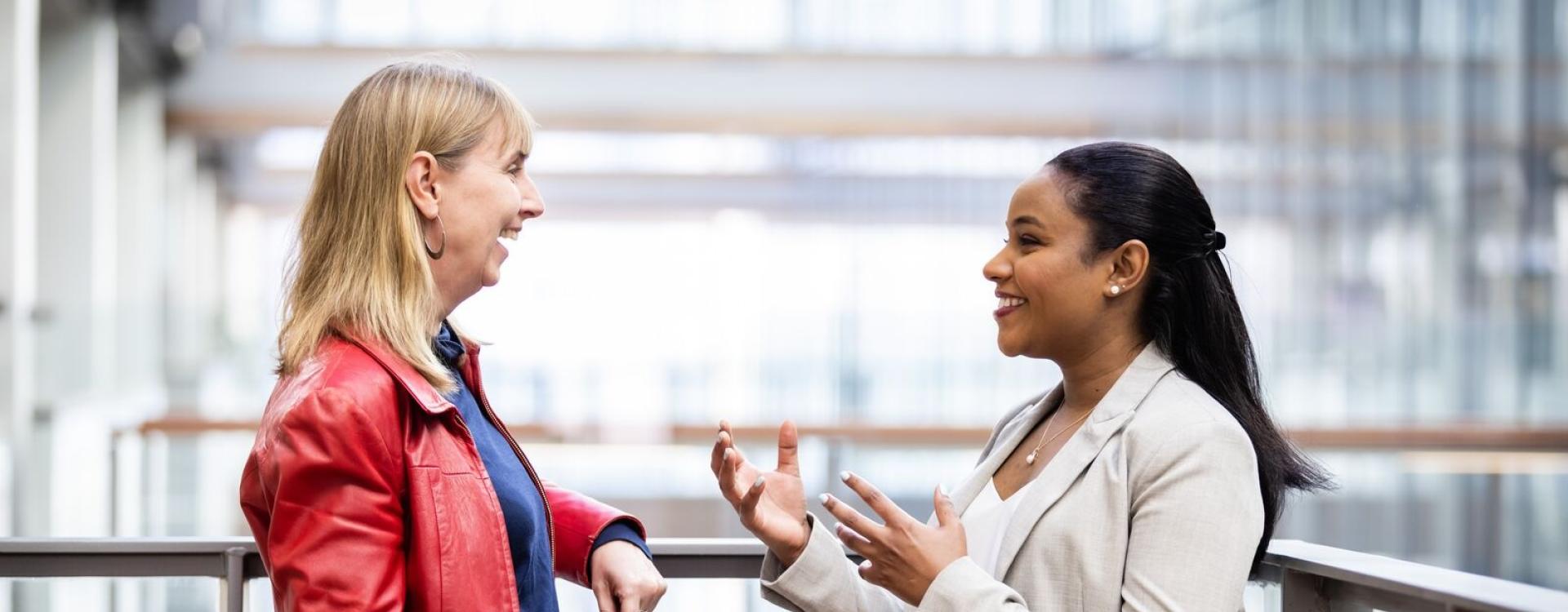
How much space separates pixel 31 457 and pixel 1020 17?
4.71 m

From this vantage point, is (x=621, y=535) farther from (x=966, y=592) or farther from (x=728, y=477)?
(x=966, y=592)

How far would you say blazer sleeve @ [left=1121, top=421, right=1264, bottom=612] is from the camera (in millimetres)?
1431

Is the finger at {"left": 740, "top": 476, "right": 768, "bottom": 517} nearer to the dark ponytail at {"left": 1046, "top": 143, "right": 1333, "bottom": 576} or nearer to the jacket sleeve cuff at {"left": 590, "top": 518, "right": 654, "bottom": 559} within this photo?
the jacket sleeve cuff at {"left": 590, "top": 518, "right": 654, "bottom": 559}

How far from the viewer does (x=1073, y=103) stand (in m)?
6.60

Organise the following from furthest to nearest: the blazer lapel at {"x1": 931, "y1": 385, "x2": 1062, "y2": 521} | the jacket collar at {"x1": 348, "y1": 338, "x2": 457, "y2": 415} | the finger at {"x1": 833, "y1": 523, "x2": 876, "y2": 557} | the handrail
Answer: the handrail
the blazer lapel at {"x1": 931, "y1": 385, "x2": 1062, "y2": 521}
the finger at {"x1": 833, "y1": 523, "x2": 876, "y2": 557}
the jacket collar at {"x1": 348, "y1": 338, "x2": 457, "y2": 415}

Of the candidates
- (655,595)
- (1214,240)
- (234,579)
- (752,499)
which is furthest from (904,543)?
(234,579)

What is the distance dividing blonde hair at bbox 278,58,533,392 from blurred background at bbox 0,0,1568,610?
141 inches

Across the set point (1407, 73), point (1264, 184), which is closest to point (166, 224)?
point (1264, 184)

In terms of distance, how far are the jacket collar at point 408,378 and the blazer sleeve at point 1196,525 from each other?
0.74 m

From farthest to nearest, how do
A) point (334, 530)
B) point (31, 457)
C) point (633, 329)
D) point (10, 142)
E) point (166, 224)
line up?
point (166, 224), point (633, 329), point (31, 457), point (10, 142), point (334, 530)

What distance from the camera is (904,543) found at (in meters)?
1.51

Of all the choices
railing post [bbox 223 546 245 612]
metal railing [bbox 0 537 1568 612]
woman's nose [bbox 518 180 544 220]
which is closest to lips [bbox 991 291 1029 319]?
metal railing [bbox 0 537 1568 612]

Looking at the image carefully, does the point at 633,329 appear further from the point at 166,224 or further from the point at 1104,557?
the point at 1104,557

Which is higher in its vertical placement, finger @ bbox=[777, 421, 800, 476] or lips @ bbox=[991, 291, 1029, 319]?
lips @ bbox=[991, 291, 1029, 319]
